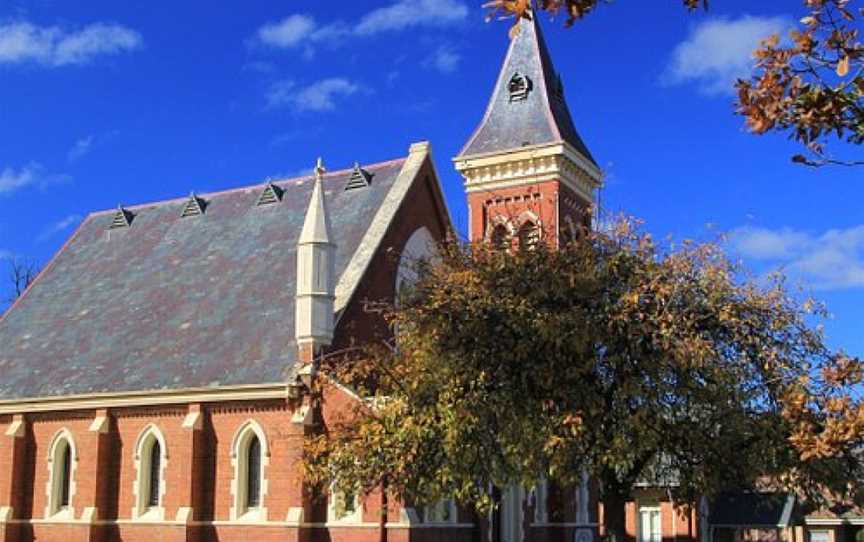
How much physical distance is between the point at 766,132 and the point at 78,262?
38.1 m

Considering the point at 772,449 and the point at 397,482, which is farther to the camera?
the point at 397,482

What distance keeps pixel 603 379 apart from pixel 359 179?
18592 mm

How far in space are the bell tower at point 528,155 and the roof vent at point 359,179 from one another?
4400mm

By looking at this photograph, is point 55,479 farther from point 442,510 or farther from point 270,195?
point 442,510

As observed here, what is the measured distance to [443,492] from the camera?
22.0 m

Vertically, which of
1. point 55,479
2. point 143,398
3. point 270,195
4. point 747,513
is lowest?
point 747,513

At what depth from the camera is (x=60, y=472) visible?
114 ft

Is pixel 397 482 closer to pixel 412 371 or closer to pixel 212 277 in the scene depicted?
pixel 412 371

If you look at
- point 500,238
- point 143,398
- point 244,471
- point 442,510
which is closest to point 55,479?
point 143,398

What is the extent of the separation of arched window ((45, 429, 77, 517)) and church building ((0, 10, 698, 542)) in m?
0.06

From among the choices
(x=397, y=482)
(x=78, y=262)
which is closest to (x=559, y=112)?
(x=78, y=262)

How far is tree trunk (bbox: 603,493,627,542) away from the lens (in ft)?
71.8

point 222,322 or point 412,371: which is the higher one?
point 222,322

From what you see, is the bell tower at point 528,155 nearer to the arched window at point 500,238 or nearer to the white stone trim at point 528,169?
the white stone trim at point 528,169
